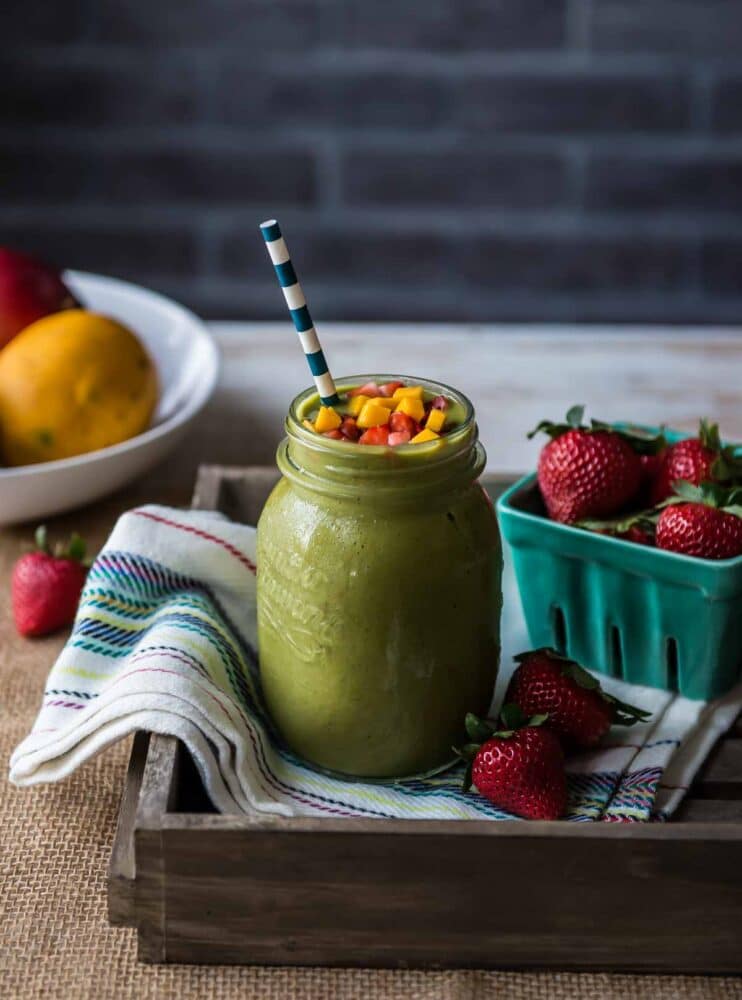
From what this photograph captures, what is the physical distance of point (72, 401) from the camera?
1133 mm

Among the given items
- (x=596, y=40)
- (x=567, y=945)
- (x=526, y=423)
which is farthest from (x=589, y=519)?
(x=596, y=40)

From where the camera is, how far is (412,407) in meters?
0.76

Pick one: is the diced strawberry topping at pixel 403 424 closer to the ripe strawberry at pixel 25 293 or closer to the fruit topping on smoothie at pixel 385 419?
the fruit topping on smoothie at pixel 385 419

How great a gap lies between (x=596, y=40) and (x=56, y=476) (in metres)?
1.57

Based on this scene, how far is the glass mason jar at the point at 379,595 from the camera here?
2.38 feet

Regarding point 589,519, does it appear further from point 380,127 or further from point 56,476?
point 380,127

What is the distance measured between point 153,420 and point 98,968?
0.70 m

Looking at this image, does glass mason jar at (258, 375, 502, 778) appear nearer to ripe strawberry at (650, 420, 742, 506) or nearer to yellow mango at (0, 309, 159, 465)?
ripe strawberry at (650, 420, 742, 506)

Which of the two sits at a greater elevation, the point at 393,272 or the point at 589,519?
the point at 589,519

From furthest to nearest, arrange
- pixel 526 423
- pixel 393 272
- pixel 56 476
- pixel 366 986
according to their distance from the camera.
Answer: pixel 393 272 < pixel 526 423 < pixel 56 476 < pixel 366 986

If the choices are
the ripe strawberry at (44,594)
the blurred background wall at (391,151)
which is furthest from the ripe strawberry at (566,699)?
the blurred background wall at (391,151)

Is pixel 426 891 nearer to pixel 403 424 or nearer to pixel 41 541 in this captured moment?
pixel 403 424

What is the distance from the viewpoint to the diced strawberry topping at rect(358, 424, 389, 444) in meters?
0.74

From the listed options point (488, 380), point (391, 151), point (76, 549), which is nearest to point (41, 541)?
point (76, 549)
